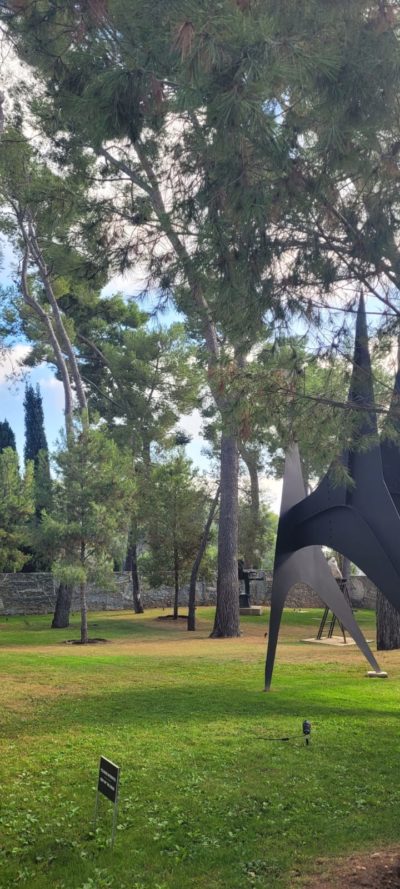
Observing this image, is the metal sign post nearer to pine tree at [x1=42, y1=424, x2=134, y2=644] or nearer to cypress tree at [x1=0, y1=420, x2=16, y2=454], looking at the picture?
pine tree at [x1=42, y1=424, x2=134, y2=644]

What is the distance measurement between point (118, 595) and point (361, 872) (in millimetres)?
27966

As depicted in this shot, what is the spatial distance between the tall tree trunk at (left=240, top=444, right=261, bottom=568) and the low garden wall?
992 millimetres

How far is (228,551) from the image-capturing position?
22.3 metres

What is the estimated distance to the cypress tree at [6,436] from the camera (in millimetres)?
38562

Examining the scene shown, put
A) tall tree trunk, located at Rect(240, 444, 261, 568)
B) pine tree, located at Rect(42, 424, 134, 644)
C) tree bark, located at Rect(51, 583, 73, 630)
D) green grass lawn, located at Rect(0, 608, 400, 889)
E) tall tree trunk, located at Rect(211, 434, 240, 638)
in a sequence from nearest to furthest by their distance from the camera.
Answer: green grass lawn, located at Rect(0, 608, 400, 889) < pine tree, located at Rect(42, 424, 134, 644) < tall tree trunk, located at Rect(211, 434, 240, 638) < tree bark, located at Rect(51, 583, 73, 630) < tall tree trunk, located at Rect(240, 444, 261, 568)

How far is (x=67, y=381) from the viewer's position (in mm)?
25094

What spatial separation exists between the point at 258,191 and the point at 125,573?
1123 inches

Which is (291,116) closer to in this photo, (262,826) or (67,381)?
(262,826)

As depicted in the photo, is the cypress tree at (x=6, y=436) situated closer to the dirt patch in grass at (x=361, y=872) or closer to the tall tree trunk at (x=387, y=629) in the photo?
the tall tree trunk at (x=387, y=629)

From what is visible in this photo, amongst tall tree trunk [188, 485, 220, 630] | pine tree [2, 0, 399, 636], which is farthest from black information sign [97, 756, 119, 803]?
tall tree trunk [188, 485, 220, 630]

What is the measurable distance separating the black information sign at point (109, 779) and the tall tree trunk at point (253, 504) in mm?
27444

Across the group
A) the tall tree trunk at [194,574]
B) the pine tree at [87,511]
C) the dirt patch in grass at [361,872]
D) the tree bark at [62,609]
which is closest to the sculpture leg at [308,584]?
the dirt patch in grass at [361,872]

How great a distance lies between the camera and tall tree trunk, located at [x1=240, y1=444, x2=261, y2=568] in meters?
35.1

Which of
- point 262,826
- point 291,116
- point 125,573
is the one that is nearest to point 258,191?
point 291,116
